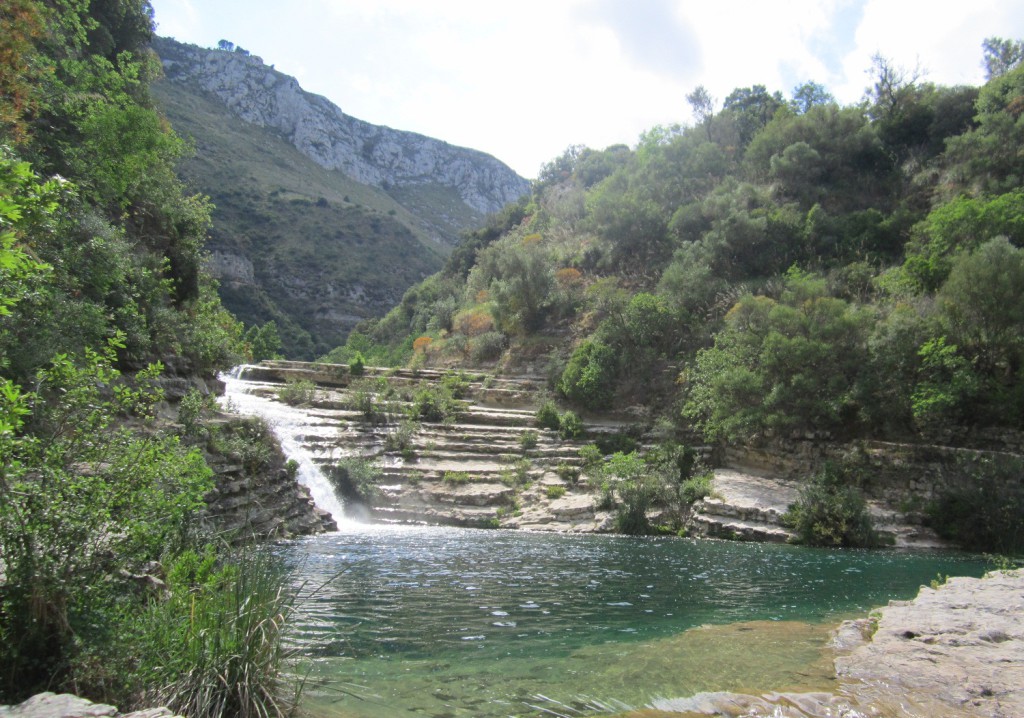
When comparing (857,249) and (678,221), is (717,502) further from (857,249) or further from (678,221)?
(678,221)

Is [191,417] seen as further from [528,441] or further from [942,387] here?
[942,387]

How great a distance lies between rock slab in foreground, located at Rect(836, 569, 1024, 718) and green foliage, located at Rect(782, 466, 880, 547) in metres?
10.7

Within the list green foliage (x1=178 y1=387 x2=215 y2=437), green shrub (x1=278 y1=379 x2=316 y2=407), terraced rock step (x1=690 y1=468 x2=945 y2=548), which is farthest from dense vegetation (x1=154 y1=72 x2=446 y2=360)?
terraced rock step (x1=690 y1=468 x2=945 y2=548)

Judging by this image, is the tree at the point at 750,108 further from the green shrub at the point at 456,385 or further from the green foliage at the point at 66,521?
the green foliage at the point at 66,521

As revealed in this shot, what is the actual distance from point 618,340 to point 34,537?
30487 millimetres

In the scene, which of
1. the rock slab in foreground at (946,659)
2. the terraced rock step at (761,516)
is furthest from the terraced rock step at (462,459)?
the rock slab in foreground at (946,659)

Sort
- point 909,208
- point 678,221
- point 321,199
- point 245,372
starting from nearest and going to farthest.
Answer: point 245,372 < point 909,208 < point 678,221 < point 321,199

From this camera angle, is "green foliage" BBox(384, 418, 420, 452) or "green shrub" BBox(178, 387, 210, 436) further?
"green foliage" BBox(384, 418, 420, 452)

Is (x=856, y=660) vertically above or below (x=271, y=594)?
below

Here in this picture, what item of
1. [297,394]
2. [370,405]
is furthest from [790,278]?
[297,394]

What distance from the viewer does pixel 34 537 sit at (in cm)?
412

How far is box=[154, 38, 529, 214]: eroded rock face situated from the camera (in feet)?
345

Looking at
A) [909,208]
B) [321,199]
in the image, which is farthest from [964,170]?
[321,199]

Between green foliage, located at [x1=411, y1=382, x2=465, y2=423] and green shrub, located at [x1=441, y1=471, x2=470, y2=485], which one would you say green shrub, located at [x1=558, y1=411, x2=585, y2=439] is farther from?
green shrub, located at [x1=441, y1=471, x2=470, y2=485]
